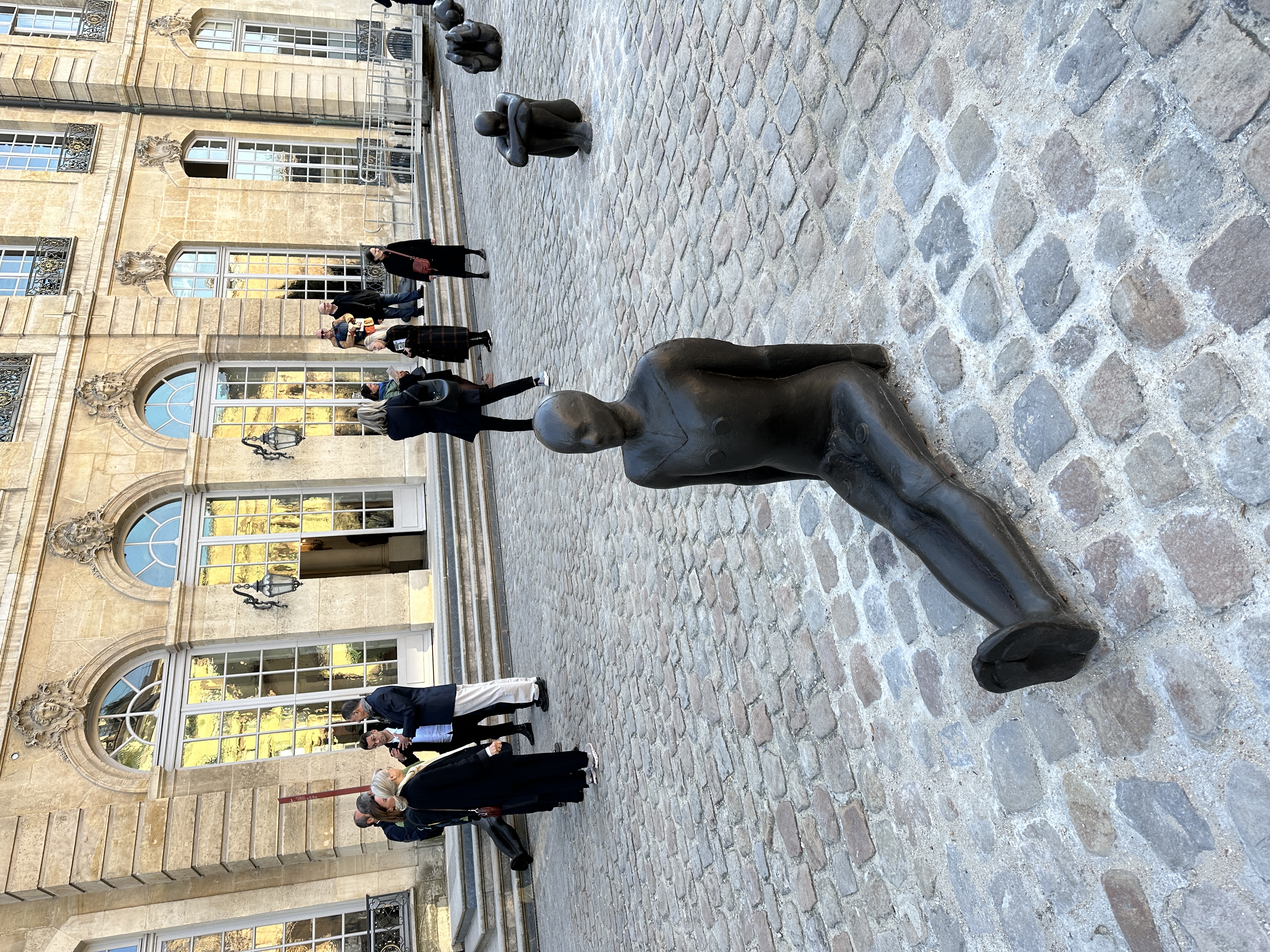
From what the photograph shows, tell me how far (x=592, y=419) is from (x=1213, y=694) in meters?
1.76

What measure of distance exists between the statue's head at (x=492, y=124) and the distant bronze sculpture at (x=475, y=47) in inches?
144

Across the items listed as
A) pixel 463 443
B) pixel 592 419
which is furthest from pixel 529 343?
pixel 592 419

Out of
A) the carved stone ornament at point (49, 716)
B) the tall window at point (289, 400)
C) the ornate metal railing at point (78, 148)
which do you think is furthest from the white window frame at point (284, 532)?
the ornate metal railing at point (78, 148)

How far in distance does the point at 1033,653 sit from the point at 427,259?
10.1 metres

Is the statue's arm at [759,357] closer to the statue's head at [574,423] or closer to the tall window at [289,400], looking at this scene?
the statue's head at [574,423]

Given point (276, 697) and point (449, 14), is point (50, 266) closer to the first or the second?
point (276, 697)

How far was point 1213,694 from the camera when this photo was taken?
5.84 ft

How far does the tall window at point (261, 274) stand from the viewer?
47.9 ft

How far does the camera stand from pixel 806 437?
2709 millimetres

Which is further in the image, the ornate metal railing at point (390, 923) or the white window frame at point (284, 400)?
the white window frame at point (284, 400)

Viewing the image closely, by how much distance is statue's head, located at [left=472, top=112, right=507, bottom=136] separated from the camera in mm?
6613

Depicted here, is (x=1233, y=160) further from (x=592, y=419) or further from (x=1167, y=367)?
(x=592, y=419)

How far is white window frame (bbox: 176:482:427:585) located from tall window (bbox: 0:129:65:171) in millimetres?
7717

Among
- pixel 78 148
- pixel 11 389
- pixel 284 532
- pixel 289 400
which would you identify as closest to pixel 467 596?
pixel 284 532
